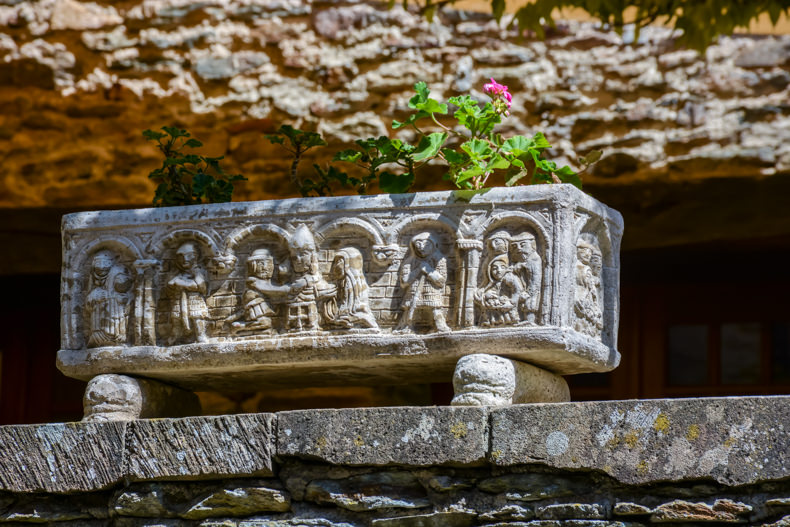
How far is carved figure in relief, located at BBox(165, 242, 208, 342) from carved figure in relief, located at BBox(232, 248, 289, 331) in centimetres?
11

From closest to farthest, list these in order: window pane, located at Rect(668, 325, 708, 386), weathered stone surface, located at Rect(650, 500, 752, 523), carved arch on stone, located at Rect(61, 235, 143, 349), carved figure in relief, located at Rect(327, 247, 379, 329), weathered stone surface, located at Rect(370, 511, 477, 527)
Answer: weathered stone surface, located at Rect(650, 500, 752, 523) < weathered stone surface, located at Rect(370, 511, 477, 527) < carved figure in relief, located at Rect(327, 247, 379, 329) < carved arch on stone, located at Rect(61, 235, 143, 349) < window pane, located at Rect(668, 325, 708, 386)

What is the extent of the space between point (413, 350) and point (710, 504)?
3.00 ft

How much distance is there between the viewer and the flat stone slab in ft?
11.5

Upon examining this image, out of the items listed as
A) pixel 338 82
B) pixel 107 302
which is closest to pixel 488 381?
pixel 107 302

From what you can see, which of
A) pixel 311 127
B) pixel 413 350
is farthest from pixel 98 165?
pixel 413 350

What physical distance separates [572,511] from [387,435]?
509 millimetres

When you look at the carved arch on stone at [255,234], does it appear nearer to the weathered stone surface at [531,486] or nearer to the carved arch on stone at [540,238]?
the carved arch on stone at [540,238]

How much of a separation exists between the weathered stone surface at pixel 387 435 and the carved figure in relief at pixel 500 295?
12.5 inches

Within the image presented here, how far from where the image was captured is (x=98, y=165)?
586 cm

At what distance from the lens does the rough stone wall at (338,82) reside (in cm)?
551

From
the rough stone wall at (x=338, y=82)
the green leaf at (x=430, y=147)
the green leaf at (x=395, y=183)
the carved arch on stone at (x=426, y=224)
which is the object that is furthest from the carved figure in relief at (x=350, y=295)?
the rough stone wall at (x=338, y=82)

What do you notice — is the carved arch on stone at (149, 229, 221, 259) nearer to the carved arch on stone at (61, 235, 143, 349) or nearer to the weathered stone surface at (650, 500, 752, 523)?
the carved arch on stone at (61, 235, 143, 349)

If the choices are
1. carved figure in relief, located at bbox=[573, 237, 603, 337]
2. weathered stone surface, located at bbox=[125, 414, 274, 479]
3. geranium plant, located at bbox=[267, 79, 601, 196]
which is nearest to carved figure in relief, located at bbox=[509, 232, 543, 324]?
carved figure in relief, located at bbox=[573, 237, 603, 337]

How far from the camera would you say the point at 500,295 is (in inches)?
138
